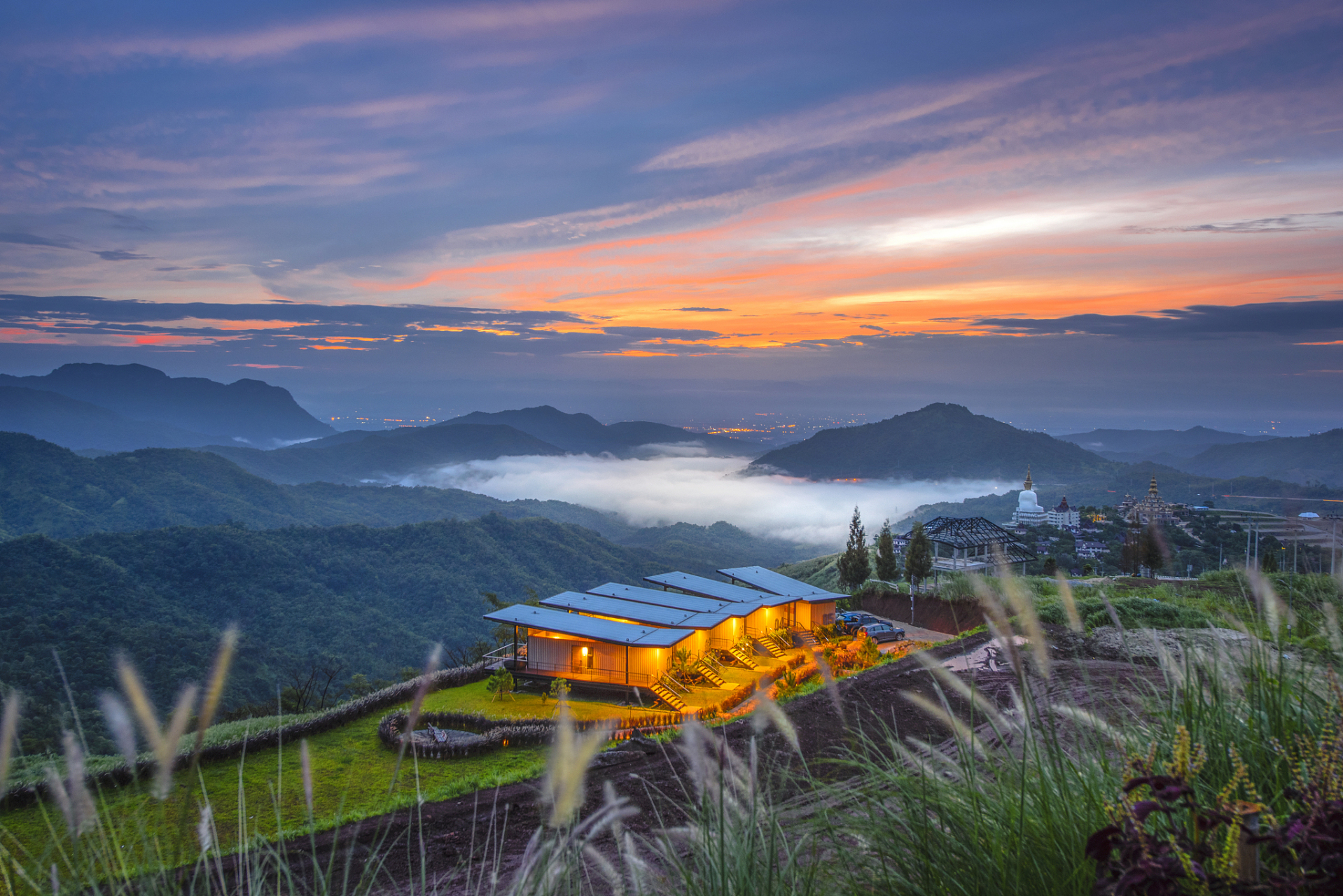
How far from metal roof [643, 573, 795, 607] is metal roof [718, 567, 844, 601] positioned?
552 mm

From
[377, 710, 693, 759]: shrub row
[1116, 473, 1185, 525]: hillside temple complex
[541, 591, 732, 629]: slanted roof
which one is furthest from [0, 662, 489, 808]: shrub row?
[1116, 473, 1185, 525]: hillside temple complex

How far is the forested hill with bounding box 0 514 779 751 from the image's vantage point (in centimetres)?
4525

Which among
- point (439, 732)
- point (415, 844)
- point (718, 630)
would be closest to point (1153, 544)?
point (718, 630)

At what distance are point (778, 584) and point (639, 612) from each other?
8039 mm

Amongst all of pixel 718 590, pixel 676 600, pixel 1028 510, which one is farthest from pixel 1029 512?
pixel 676 600

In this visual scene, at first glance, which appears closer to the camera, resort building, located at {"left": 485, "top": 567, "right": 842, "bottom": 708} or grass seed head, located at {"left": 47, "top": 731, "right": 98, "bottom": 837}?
grass seed head, located at {"left": 47, "top": 731, "right": 98, "bottom": 837}

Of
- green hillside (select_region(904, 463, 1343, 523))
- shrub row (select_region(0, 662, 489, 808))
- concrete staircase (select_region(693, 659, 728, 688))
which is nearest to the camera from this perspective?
shrub row (select_region(0, 662, 489, 808))

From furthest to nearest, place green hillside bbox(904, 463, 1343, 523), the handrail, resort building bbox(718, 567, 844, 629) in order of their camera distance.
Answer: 1. green hillside bbox(904, 463, 1343, 523)
2. resort building bbox(718, 567, 844, 629)
3. the handrail

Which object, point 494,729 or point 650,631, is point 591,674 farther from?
point 494,729

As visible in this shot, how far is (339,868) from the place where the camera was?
8773 millimetres

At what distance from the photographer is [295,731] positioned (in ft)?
53.0

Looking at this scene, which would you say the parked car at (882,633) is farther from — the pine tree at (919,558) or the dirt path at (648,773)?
the dirt path at (648,773)

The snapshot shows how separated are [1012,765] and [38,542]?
79427 millimetres

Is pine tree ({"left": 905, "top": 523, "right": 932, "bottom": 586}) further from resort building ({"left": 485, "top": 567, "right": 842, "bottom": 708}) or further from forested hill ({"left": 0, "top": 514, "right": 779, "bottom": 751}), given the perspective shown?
forested hill ({"left": 0, "top": 514, "right": 779, "bottom": 751})
